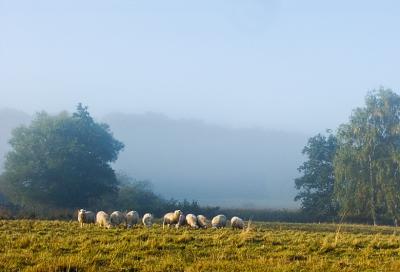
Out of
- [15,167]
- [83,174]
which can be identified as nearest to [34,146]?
[15,167]

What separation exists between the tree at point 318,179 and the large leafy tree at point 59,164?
24704 millimetres

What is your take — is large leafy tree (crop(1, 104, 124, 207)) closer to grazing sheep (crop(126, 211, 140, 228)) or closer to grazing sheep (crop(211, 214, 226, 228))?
grazing sheep (crop(126, 211, 140, 228))

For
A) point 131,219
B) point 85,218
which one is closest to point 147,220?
point 131,219

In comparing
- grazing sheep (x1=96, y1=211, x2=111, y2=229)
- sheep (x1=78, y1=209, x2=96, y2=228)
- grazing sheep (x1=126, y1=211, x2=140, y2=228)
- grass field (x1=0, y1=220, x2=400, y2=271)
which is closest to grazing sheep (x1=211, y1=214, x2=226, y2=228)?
grazing sheep (x1=126, y1=211, x2=140, y2=228)

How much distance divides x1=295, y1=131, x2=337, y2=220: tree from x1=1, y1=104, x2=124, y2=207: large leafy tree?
24.7 m

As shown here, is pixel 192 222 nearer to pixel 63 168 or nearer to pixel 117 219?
pixel 117 219

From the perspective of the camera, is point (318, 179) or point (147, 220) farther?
point (318, 179)

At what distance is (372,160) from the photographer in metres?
57.2

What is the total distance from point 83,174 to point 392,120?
35.4 metres

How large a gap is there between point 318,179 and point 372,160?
10529 millimetres

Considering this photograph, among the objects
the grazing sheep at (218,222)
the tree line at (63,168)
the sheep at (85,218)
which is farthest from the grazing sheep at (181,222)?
the tree line at (63,168)

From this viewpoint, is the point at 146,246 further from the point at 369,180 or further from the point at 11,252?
the point at 369,180

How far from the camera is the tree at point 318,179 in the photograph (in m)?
64.4

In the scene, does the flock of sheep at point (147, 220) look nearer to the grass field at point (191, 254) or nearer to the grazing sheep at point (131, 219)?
the grazing sheep at point (131, 219)
